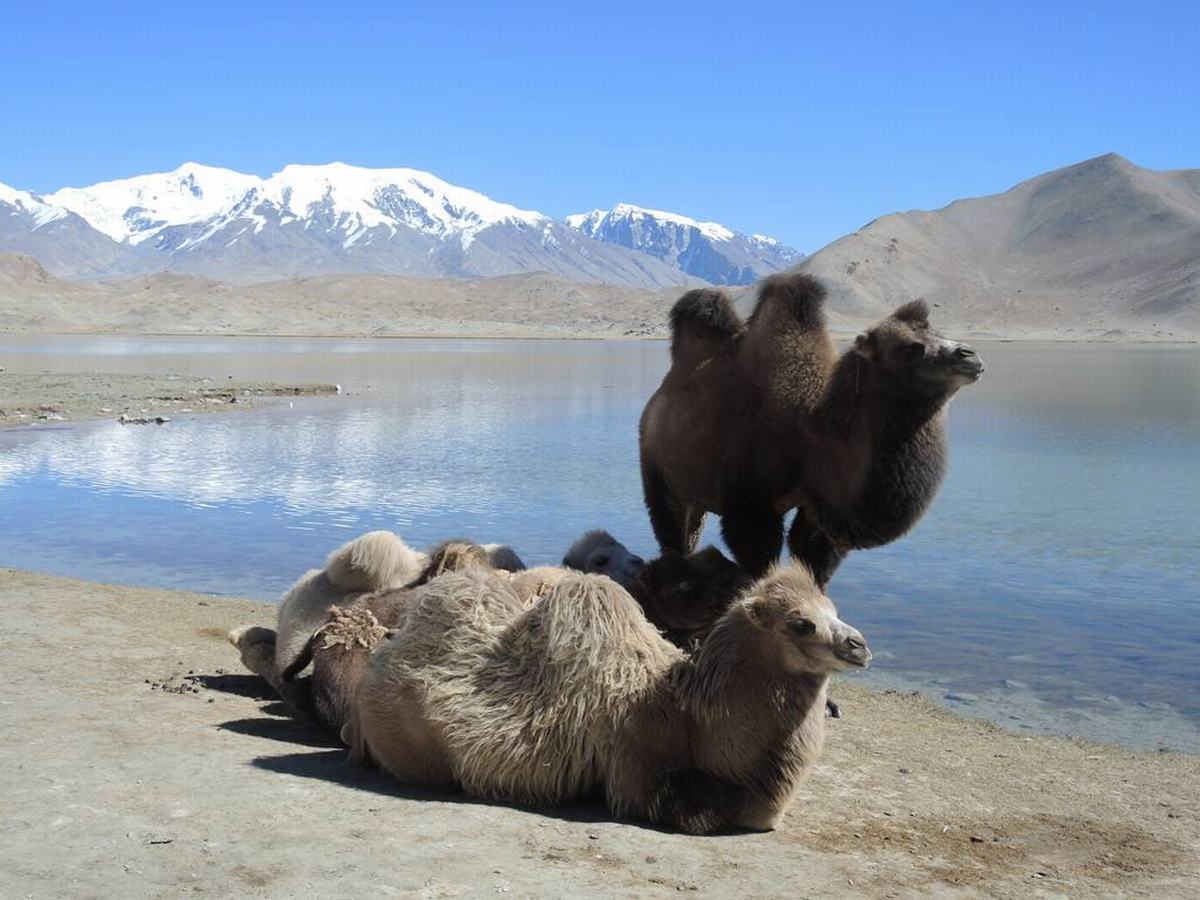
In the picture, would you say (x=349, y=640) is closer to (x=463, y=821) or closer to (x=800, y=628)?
(x=463, y=821)

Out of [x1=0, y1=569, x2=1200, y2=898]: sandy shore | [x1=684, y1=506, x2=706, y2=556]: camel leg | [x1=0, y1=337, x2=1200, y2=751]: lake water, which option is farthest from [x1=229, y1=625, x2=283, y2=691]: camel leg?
[x1=0, y1=337, x2=1200, y2=751]: lake water

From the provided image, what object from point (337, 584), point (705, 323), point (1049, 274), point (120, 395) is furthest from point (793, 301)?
point (1049, 274)

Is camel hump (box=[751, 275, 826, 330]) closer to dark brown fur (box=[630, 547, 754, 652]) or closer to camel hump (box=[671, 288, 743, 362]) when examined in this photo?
camel hump (box=[671, 288, 743, 362])

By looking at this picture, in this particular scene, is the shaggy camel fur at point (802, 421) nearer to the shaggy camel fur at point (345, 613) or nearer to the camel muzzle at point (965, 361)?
the camel muzzle at point (965, 361)

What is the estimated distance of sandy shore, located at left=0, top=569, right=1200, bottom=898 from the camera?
4727mm

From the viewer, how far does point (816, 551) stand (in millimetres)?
8273

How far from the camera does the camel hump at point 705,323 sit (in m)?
9.03

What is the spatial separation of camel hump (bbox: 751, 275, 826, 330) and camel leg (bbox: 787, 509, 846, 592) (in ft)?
3.98

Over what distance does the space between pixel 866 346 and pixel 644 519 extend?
10.5m

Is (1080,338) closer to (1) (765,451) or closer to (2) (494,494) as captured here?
(2) (494,494)

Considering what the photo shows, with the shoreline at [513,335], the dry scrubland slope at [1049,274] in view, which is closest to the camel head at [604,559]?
the shoreline at [513,335]

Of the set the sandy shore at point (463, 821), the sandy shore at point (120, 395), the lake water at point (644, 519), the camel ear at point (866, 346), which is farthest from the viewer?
the sandy shore at point (120, 395)

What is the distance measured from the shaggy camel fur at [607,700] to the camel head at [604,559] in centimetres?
141

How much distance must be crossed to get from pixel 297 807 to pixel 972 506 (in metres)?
16.5
